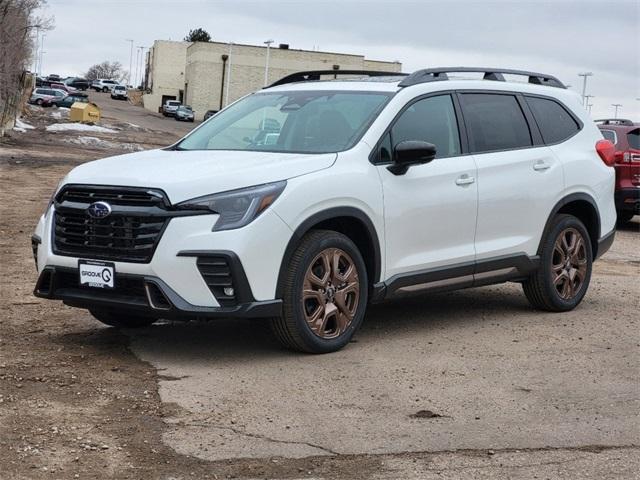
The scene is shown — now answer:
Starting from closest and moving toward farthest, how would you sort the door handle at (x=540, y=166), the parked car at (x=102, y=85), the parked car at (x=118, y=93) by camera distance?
the door handle at (x=540, y=166), the parked car at (x=118, y=93), the parked car at (x=102, y=85)

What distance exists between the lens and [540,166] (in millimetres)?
8844

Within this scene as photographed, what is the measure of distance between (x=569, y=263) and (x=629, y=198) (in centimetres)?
869

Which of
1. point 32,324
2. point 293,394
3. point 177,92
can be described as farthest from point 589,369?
point 177,92

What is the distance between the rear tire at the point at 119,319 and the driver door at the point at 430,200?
187 cm

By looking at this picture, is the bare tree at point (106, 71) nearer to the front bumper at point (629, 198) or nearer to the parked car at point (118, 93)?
the parked car at point (118, 93)

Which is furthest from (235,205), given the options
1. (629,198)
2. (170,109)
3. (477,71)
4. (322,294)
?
(170,109)

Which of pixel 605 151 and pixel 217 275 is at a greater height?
pixel 605 151

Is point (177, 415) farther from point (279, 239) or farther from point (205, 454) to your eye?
point (279, 239)

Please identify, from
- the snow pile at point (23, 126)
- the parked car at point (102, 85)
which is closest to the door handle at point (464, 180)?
the snow pile at point (23, 126)

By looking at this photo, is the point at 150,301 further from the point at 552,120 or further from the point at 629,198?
the point at 629,198

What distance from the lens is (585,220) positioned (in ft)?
31.3

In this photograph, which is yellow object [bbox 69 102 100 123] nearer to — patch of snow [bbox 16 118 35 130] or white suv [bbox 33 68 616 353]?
patch of snow [bbox 16 118 35 130]

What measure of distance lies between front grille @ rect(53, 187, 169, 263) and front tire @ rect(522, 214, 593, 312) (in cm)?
359

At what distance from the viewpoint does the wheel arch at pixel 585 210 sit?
30.0 feet
